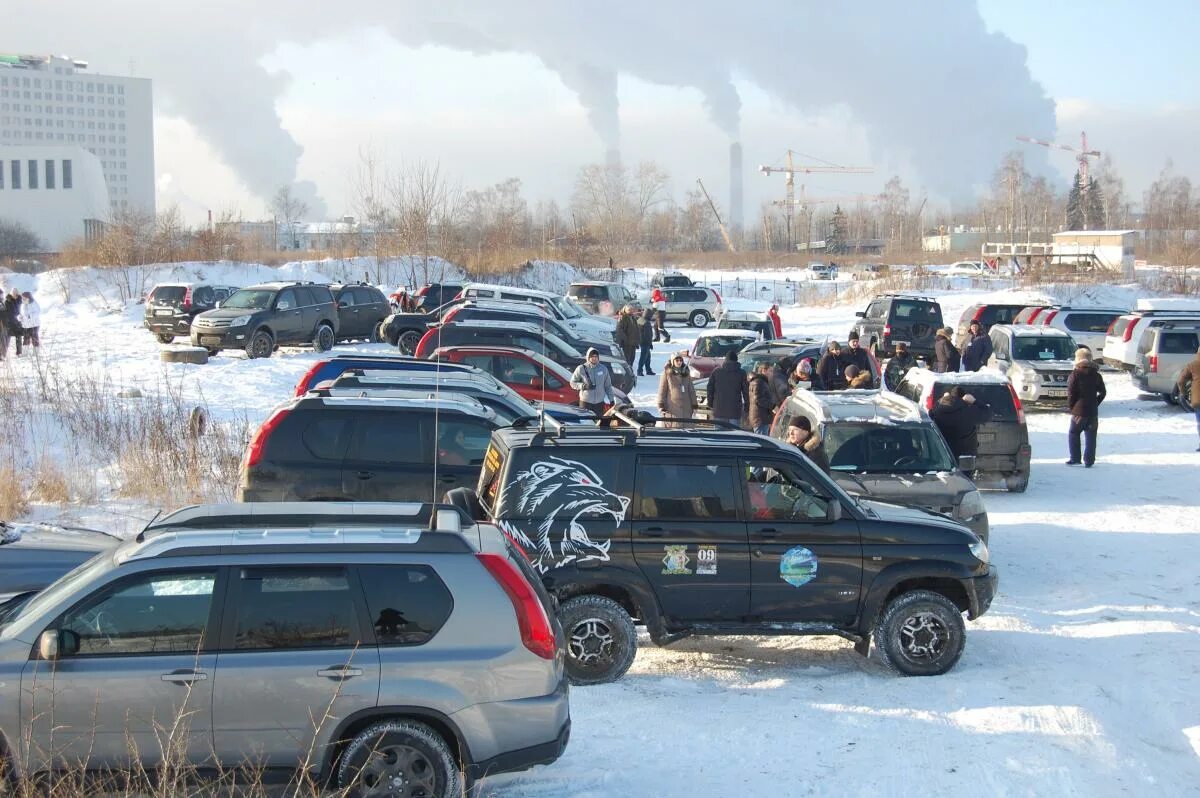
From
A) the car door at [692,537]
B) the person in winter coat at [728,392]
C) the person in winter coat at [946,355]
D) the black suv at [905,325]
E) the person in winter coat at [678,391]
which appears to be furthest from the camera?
the black suv at [905,325]

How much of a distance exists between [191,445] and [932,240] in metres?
149

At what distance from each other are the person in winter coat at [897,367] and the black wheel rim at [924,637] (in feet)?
43.9

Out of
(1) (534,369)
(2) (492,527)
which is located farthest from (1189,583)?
(1) (534,369)

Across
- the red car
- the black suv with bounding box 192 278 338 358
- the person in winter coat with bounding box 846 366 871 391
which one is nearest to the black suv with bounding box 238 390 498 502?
the red car

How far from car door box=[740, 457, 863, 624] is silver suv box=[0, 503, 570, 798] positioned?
2740mm

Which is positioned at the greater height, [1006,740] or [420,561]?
[420,561]

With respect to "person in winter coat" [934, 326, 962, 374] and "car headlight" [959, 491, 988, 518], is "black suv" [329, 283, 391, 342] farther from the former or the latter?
"car headlight" [959, 491, 988, 518]

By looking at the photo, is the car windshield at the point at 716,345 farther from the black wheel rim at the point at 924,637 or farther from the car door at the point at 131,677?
the car door at the point at 131,677

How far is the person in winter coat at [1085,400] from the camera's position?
16.4 meters

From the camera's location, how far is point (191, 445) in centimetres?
1428

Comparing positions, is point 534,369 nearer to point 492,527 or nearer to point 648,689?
point 648,689

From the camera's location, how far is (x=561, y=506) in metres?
8.16

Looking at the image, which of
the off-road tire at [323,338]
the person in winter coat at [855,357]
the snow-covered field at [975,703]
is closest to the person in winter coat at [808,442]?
the snow-covered field at [975,703]

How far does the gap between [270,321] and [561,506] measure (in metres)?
19.9
